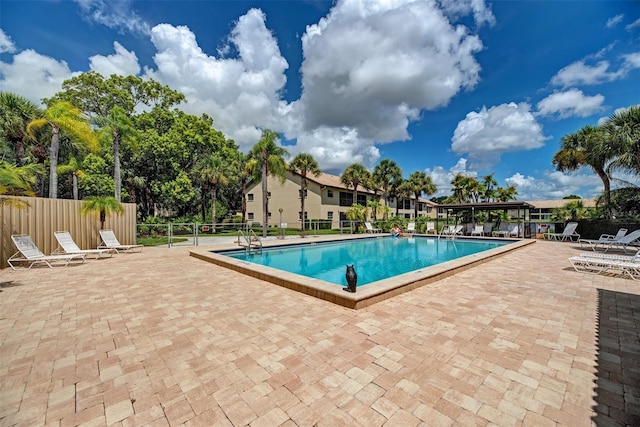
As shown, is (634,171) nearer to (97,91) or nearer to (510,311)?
(510,311)

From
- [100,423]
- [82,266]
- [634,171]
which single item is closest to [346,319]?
[100,423]

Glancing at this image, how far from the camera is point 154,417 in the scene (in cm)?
194

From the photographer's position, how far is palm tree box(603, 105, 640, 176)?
10.6 m

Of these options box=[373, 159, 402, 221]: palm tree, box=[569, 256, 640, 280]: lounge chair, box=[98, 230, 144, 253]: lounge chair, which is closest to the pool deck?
box=[569, 256, 640, 280]: lounge chair

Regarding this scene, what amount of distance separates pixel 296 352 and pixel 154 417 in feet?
4.36

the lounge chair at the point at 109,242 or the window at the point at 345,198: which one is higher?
the window at the point at 345,198

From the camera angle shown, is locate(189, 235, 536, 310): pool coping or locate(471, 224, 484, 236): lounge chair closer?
locate(189, 235, 536, 310): pool coping

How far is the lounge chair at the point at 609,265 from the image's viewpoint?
6148 millimetres

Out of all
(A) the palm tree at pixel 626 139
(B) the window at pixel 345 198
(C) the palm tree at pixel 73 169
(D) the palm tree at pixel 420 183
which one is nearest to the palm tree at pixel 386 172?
(D) the palm tree at pixel 420 183

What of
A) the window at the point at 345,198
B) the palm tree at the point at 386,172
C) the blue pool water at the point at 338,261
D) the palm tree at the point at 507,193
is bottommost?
the blue pool water at the point at 338,261

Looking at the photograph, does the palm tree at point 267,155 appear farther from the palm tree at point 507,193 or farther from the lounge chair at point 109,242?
the palm tree at point 507,193

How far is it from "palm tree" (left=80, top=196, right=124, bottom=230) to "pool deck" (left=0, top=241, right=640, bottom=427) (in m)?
6.24

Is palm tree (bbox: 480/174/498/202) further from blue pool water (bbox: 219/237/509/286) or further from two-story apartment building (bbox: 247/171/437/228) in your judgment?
blue pool water (bbox: 219/237/509/286)

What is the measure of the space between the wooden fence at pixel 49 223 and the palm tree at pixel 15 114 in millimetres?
8230
